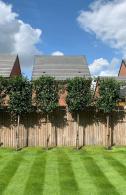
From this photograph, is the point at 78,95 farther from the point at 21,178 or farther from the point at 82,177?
the point at 21,178

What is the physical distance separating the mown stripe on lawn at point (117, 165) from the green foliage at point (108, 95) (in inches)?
146

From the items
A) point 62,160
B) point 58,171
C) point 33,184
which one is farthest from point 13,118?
point 33,184

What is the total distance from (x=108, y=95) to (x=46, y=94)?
140 inches

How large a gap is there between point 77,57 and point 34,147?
94.5 feet

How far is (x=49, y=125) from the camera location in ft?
73.7

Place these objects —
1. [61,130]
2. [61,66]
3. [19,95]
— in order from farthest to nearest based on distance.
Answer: [61,66]
[61,130]
[19,95]

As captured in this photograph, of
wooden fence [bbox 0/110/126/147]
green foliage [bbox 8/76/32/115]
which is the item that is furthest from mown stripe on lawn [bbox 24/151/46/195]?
green foliage [bbox 8/76/32/115]

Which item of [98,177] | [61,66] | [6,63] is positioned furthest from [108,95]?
[61,66]

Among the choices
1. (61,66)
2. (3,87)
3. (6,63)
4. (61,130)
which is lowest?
(61,130)

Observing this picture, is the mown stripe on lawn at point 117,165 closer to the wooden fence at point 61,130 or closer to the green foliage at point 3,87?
the wooden fence at point 61,130

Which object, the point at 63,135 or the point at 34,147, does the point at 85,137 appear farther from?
the point at 34,147

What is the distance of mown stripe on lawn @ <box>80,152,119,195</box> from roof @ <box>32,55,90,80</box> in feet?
88.7

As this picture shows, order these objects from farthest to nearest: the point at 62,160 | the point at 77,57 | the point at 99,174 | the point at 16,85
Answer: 1. the point at 77,57
2. the point at 16,85
3. the point at 62,160
4. the point at 99,174

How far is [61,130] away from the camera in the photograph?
2250 centimetres
